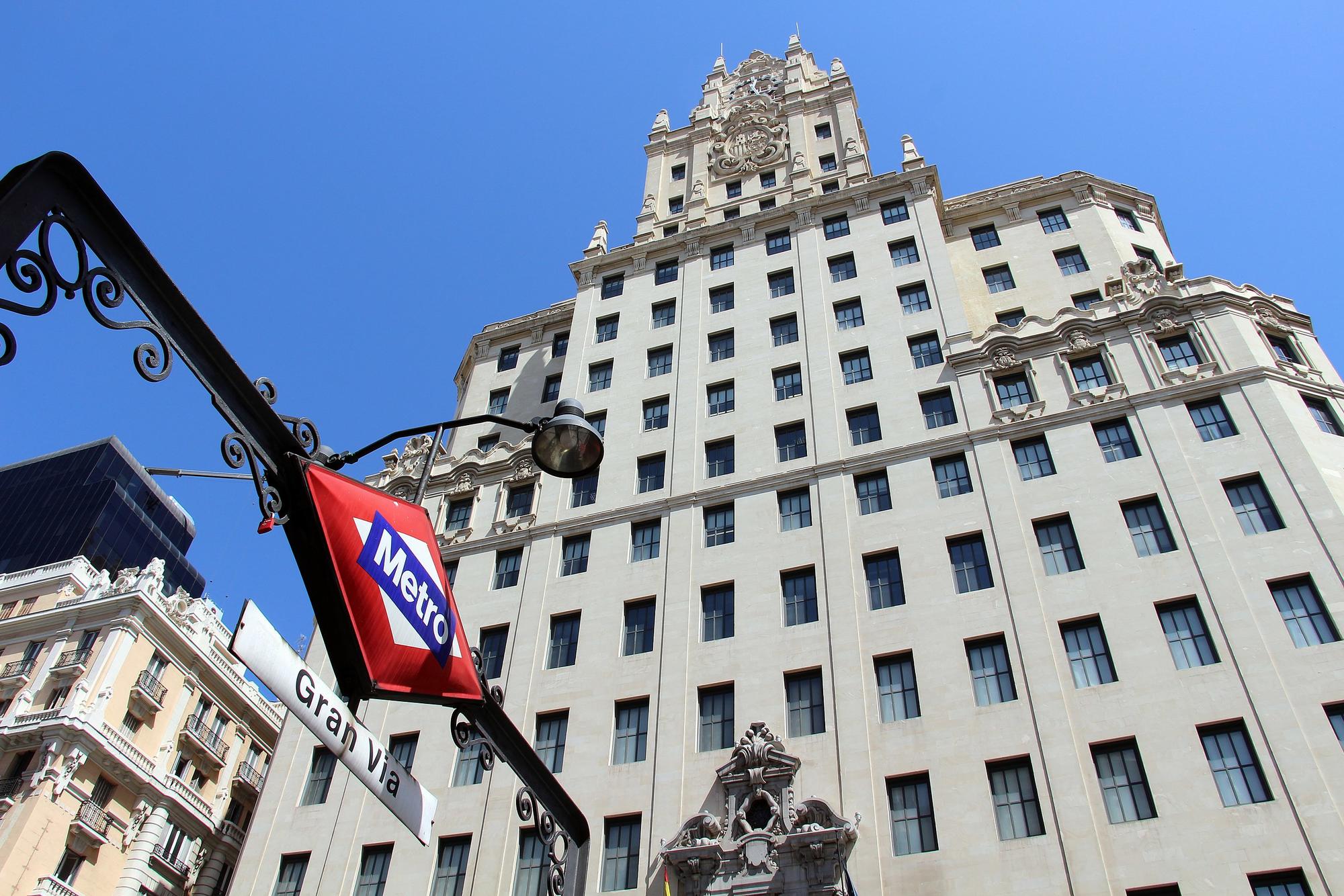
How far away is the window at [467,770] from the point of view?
106 feet

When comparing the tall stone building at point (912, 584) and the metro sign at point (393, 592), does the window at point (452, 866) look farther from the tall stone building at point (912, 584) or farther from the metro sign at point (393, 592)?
the metro sign at point (393, 592)

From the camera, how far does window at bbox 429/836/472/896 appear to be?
98.2ft

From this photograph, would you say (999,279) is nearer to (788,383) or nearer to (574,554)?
(788,383)

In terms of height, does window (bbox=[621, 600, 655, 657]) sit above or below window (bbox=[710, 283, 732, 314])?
below

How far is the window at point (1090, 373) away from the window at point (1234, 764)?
1394 cm

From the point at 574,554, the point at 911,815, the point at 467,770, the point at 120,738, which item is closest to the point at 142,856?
the point at 120,738

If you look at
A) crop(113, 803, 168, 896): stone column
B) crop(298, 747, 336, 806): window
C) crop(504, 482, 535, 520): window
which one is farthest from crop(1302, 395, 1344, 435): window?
crop(113, 803, 168, 896): stone column

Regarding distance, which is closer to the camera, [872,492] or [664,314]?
[872,492]

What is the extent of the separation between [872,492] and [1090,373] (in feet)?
31.3

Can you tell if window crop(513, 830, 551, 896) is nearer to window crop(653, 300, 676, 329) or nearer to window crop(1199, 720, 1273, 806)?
window crop(1199, 720, 1273, 806)

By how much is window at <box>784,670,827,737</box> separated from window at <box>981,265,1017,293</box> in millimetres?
22255

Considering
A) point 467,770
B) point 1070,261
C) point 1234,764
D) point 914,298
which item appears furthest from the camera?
point 1070,261

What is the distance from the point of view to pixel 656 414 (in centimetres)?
4278

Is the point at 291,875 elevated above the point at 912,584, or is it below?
below
